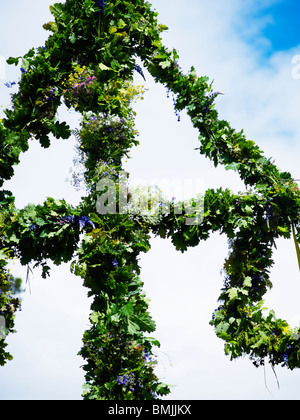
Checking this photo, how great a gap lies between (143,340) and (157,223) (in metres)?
1.95

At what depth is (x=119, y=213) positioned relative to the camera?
648cm

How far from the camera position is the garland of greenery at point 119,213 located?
18.9ft

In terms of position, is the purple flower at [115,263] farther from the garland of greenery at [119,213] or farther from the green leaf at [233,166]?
the green leaf at [233,166]

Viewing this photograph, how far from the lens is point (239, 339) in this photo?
6.61 meters

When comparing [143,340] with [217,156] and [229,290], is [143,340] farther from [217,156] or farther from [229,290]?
[217,156]

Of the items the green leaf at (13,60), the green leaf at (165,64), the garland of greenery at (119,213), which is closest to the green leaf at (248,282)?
the garland of greenery at (119,213)

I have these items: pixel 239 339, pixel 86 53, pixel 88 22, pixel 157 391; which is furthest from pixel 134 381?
pixel 88 22

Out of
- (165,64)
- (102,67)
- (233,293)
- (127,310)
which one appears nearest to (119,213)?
(127,310)

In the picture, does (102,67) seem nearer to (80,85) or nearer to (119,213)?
(80,85)

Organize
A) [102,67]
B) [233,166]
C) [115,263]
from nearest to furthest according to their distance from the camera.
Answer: [115,263]
[102,67]
[233,166]

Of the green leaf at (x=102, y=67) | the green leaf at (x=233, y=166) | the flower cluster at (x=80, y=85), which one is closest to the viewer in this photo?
the flower cluster at (x=80, y=85)

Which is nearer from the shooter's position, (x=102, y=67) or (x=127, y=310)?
(x=127, y=310)

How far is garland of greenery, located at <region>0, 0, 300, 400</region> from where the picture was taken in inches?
227

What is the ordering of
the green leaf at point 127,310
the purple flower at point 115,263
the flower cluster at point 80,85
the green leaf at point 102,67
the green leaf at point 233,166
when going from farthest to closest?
the green leaf at point 233,166 < the green leaf at point 102,67 < the flower cluster at point 80,85 < the purple flower at point 115,263 < the green leaf at point 127,310
